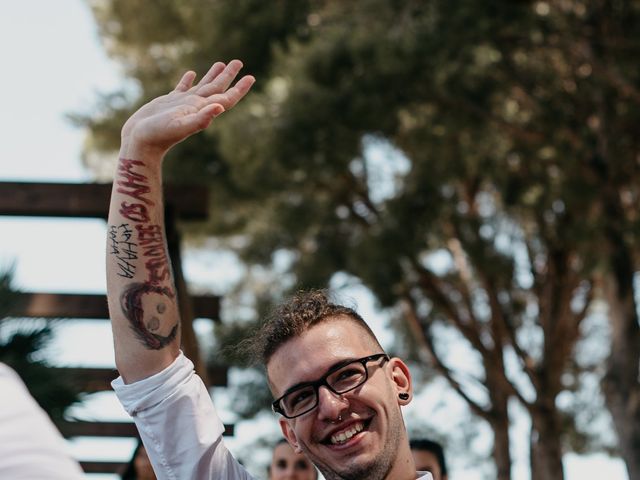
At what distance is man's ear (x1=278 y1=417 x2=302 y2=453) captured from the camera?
1.95 meters

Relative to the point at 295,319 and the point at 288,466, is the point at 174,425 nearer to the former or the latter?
the point at 295,319

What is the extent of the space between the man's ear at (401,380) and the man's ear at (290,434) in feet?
0.78

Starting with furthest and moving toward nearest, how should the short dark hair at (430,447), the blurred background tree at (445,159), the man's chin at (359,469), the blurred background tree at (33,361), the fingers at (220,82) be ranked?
the blurred background tree at (445,159) → the short dark hair at (430,447) → the blurred background tree at (33,361) → the fingers at (220,82) → the man's chin at (359,469)

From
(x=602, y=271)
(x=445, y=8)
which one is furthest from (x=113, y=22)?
(x=602, y=271)

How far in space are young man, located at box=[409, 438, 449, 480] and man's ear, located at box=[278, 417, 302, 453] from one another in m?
2.41

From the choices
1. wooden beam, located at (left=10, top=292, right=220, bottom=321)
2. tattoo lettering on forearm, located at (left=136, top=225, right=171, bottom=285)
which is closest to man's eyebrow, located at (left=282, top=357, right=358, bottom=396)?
tattoo lettering on forearm, located at (left=136, top=225, right=171, bottom=285)

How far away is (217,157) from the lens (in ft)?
41.7

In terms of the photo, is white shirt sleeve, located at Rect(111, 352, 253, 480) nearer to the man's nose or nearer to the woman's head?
the man's nose

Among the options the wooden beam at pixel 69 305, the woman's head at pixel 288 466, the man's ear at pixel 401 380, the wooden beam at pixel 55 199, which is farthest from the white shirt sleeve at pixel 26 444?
the wooden beam at pixel 69 305

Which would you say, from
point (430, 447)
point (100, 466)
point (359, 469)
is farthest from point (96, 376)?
point (359, 469)

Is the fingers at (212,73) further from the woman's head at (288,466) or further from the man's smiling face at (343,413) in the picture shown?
the woman's head at (288,466)

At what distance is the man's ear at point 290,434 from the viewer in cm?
195

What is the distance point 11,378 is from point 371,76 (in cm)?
971

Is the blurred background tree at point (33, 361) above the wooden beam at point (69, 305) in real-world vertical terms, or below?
below
